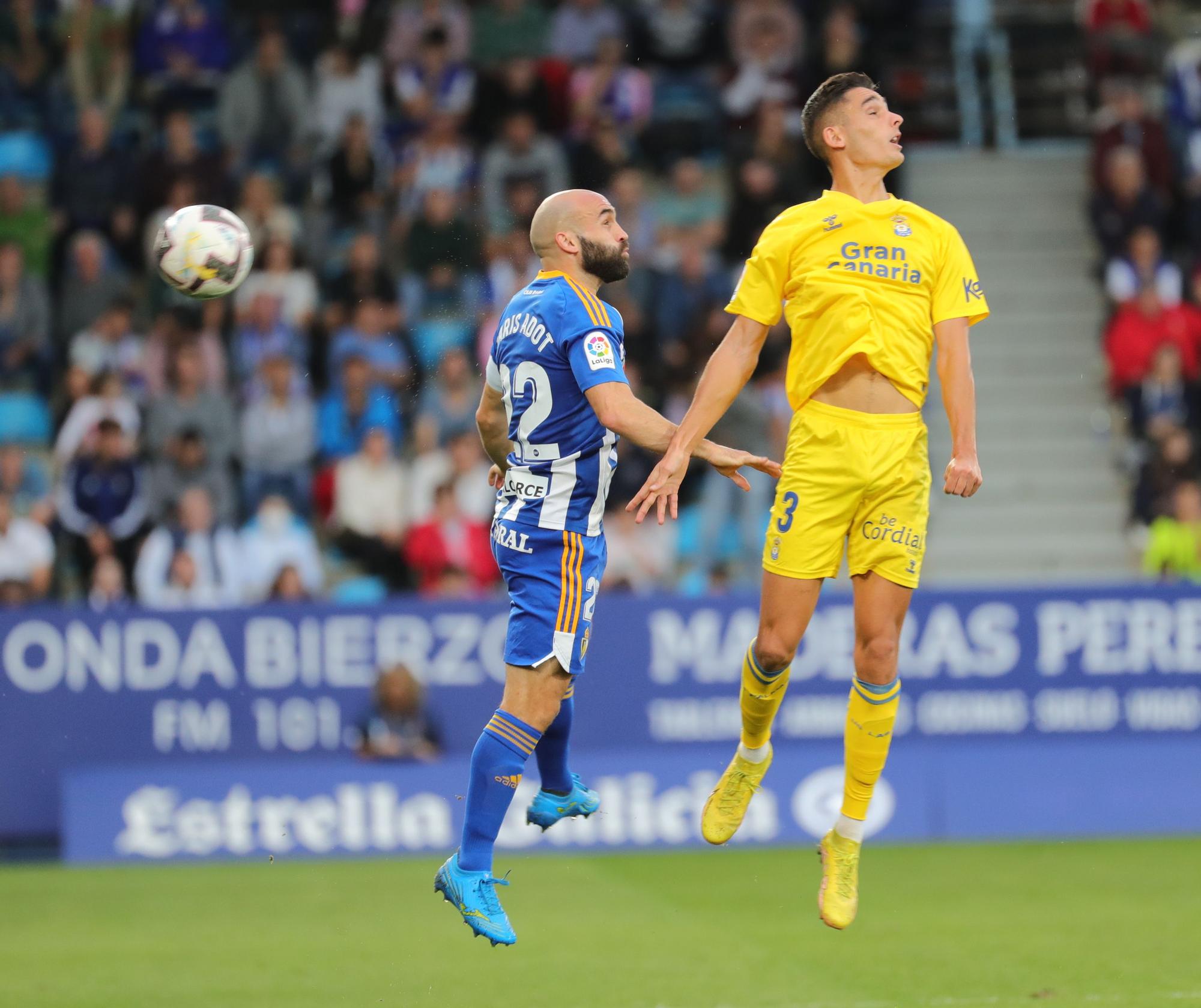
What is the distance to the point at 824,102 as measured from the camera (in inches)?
277

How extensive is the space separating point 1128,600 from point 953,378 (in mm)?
6570

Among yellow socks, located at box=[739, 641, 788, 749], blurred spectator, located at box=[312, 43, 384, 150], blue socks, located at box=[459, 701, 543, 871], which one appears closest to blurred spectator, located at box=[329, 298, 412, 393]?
blurred spectator, located at box=[312, 43, 384, 150]

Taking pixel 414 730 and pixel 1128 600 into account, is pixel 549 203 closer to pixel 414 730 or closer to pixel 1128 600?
pixel 414 730

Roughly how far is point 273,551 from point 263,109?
4.38m

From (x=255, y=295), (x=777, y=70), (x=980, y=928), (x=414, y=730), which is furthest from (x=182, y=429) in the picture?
(x=980, y=928)

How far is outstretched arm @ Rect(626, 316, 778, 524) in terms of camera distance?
21.7 ft

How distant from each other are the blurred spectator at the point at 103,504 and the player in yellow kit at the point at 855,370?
748 cm

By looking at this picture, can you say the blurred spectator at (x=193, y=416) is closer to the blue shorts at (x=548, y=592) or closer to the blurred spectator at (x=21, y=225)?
the blurred spectator at (x=21, y=225)

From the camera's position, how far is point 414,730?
12.4 m

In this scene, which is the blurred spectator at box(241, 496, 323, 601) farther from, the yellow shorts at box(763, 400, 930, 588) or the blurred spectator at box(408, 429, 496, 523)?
the yellow shorts at box(763, 400, 930, 588)

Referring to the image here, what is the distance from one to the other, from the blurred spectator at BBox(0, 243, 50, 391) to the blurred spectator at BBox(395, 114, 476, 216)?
2.97 meters

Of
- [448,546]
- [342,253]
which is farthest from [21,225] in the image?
[448,546]

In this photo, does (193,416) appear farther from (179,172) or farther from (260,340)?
(179,172)

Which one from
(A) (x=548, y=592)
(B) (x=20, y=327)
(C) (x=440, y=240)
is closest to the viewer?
(A) (x=548, y=592)
